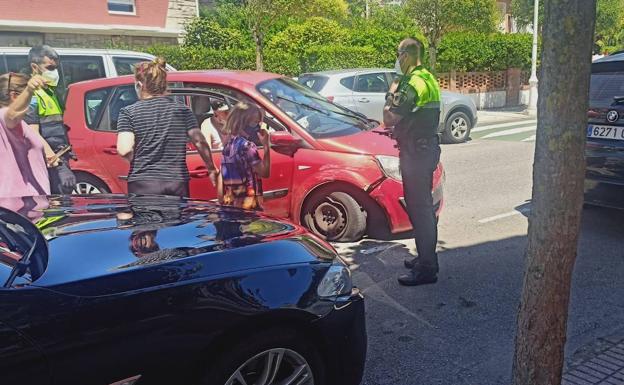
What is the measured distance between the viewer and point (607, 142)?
17.2 feet

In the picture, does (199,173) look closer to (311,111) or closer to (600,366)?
(311,111)

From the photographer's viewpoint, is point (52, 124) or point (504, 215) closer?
point (52, 124)

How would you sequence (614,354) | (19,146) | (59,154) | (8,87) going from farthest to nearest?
(59,154), (8,87), (19,146), (614,354)

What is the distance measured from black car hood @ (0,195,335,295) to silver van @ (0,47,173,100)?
6205 mm

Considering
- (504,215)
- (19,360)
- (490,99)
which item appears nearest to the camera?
(19,360)

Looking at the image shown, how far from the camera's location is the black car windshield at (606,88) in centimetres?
536

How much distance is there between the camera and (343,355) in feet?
9.04

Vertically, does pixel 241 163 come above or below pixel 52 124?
below

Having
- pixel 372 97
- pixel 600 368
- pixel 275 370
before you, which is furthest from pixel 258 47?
pixel 275 370

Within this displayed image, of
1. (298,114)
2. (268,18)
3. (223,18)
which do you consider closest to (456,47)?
(268,18)

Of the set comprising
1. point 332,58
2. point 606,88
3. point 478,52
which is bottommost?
point 606,88

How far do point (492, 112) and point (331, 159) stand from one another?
15818mm

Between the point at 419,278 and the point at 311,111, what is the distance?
2.13 meters

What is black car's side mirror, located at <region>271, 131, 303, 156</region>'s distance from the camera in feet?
17.4
